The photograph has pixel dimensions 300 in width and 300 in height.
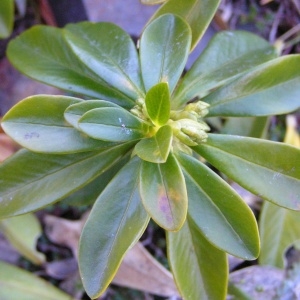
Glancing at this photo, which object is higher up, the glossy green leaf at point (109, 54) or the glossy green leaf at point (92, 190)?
the glossy green leaf at point (109, 54)

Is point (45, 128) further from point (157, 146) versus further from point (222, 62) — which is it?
point (222, 62)

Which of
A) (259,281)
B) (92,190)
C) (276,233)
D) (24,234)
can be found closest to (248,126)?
(276,233)

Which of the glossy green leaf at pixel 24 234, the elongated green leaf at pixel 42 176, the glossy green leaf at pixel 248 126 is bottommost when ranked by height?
the glossy green leaf at pixel 24 234

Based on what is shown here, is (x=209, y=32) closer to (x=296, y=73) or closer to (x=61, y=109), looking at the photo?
(x=296, y=73)

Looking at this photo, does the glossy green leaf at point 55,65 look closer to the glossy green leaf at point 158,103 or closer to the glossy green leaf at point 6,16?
the glossy green leaf at point 158,103

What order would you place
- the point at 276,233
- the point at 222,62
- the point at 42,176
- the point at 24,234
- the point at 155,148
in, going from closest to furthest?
the point at 155,148, the point at 42,176, the point at 222,62, the point at 276,233, the point at 24,234

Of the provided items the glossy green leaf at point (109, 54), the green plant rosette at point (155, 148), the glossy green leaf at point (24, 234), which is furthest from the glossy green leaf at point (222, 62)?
the glossy green leaf at point (24, 234)
